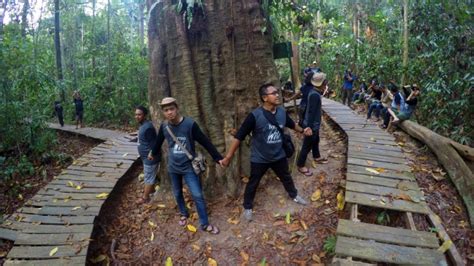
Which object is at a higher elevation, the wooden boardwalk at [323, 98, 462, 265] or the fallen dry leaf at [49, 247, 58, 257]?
the wooden boardwalk at [323, 98, 462, 265]

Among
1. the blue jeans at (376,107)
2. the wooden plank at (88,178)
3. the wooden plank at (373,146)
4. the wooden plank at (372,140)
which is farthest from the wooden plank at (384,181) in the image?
the blue jeans at (376,107)

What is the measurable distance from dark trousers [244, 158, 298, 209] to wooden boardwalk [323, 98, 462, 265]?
2.57 feet

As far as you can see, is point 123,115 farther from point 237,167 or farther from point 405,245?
point 405,245

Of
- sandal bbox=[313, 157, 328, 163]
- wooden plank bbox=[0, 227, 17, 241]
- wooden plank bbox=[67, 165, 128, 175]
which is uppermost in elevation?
sandal bbox=[313, 157, 328, 163]

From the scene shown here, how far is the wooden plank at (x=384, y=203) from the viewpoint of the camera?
4.12m

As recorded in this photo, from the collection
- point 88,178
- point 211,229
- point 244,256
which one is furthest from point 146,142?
point 244,256

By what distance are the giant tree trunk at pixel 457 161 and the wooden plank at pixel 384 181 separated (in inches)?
37.0

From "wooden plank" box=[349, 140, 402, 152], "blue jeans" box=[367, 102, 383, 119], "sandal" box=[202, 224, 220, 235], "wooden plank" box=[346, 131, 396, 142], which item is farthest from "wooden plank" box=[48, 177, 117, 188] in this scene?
"blue jeans" box=[367, 102, 383, 119]

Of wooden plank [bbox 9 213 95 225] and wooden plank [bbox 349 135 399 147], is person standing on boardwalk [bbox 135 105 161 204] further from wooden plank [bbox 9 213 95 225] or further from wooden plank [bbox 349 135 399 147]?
wooden plank [bbox 349 135 399 147]

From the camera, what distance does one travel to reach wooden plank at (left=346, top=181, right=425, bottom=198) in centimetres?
441

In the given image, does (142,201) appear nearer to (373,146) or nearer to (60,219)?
(60,219)

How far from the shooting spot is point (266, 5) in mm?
5215

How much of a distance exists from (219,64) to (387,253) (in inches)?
133

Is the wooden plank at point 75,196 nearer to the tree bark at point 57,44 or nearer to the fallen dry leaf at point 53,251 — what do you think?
the fallen dry leaf at point 53,251
